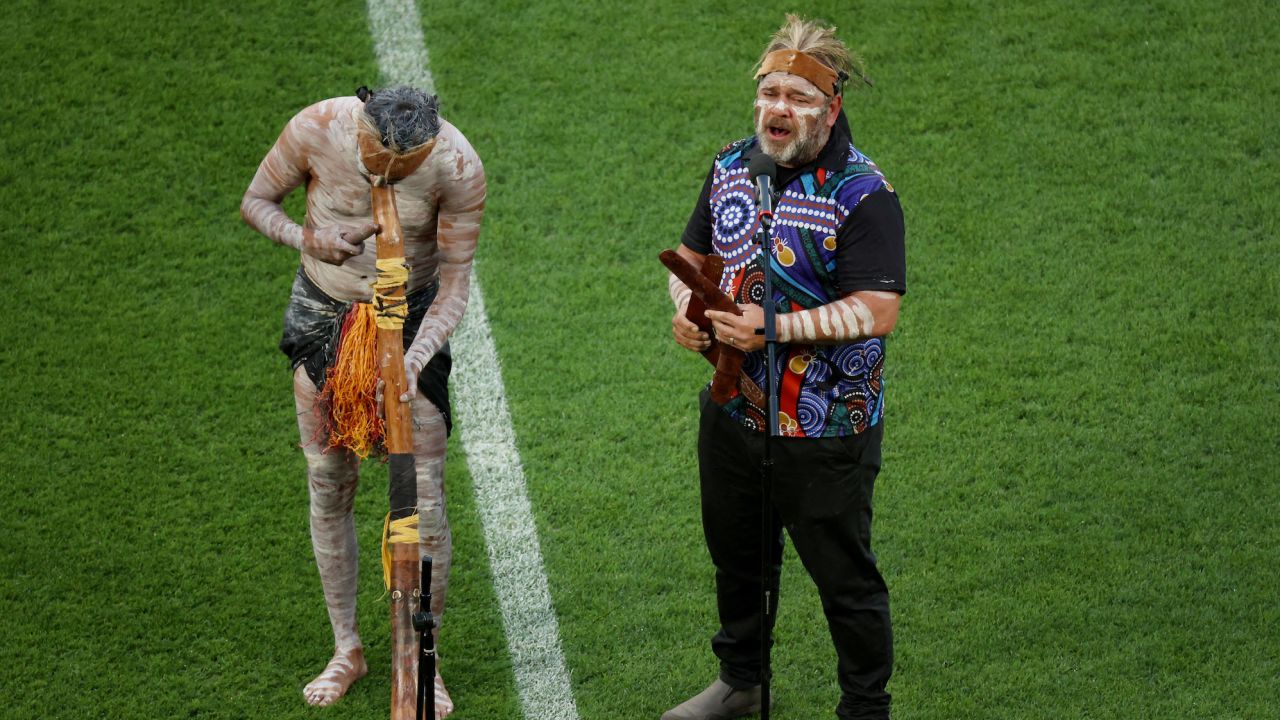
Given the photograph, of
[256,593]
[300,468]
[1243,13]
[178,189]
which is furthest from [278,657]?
[1243,13]

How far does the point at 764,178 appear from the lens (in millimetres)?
3818

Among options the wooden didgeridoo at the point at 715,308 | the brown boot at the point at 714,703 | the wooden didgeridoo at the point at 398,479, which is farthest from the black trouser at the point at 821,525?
the wooden didgeridoo at the point at 398,479

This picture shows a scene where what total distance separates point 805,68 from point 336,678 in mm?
2434

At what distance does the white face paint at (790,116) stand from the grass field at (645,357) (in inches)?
72.8

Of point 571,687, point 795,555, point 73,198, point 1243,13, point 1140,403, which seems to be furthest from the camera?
point 1243,13

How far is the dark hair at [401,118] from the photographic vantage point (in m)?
3.58

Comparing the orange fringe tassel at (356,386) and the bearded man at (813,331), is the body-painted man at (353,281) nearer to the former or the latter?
the orange fringe tassel at (356,386)

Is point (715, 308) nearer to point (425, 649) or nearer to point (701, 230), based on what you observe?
point (701, 230)

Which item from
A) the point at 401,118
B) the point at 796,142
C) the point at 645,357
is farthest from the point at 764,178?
the point at 645,357

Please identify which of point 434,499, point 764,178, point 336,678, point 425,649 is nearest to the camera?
point 425,649

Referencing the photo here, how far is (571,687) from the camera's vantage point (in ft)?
16.2

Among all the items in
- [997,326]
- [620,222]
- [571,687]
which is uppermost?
[620,222]

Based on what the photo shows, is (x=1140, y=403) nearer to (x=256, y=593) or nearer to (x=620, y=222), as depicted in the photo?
(x=620, y=222)

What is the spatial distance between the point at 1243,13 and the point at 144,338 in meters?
5.45
